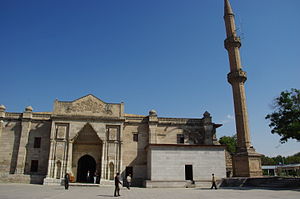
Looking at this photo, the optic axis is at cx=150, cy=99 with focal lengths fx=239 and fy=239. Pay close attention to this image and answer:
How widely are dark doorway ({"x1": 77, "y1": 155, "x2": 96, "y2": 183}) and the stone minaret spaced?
1614 cm

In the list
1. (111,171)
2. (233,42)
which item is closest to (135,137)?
(111,171)

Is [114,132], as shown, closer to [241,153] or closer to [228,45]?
[241,153]

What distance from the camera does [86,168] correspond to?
1123 inches

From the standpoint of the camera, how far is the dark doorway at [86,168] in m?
27.7

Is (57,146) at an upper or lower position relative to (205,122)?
lower

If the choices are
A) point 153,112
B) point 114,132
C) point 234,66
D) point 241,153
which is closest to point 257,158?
point 241,153

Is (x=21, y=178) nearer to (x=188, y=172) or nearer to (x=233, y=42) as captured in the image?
(x=188, y=172)

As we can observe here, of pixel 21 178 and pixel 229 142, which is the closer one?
pixel 21 178

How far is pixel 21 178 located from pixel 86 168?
686cm

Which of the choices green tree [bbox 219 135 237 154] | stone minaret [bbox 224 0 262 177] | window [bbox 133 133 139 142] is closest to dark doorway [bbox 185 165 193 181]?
stone minaret [bbox 224 0 262 177]

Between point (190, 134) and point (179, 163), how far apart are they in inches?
261

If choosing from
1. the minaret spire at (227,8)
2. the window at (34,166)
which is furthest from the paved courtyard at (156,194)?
the minaret spire at (227,8)

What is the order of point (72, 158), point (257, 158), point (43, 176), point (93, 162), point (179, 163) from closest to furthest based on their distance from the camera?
1. point (257, 158)
2. point (179, 163)
3. point (43, 176)
4. point (72, 158)
5. point (93, 162)

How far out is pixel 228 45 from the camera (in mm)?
27250
